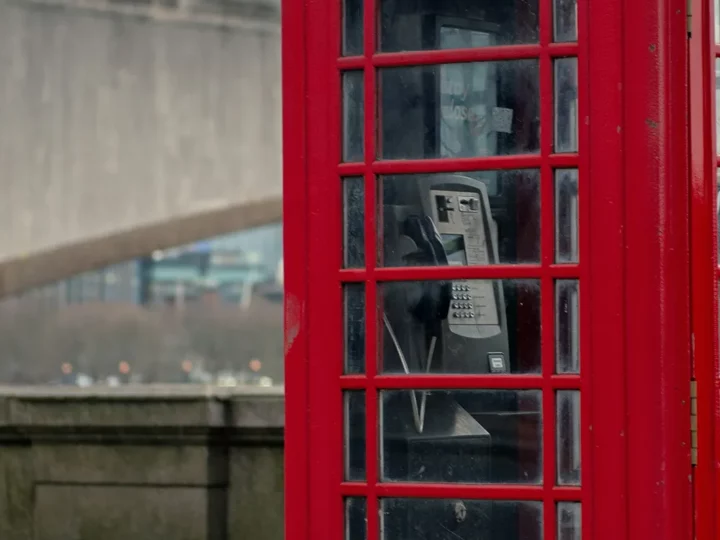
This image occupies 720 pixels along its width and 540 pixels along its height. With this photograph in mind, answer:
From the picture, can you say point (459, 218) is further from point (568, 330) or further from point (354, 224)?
point (568, 330)

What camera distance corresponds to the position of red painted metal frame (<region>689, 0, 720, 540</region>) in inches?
114

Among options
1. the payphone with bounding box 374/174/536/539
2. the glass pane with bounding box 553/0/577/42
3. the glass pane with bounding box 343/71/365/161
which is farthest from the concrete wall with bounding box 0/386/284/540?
the glass pane with bounding box 553/0/577/42

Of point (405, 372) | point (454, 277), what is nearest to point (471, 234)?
point (454, 277)

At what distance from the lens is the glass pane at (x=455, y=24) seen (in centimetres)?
296

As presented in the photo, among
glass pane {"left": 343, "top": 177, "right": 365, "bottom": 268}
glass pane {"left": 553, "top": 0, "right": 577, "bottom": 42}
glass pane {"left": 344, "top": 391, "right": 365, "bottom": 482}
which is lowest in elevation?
glass pane {"left": 344, "top": 391, "right": 365, "bottom": 482}

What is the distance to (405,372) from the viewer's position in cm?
302

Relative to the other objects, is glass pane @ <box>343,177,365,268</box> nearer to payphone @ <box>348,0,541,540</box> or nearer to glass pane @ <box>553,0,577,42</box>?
payphone @ <box>348,0,541,540</box>

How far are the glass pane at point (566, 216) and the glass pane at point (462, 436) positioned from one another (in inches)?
11.9

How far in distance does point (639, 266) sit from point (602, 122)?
311 mm

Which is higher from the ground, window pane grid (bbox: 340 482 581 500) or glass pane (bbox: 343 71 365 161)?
glass pane (bbox: 343 71 365 161)

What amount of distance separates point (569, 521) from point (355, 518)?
476 millimetres

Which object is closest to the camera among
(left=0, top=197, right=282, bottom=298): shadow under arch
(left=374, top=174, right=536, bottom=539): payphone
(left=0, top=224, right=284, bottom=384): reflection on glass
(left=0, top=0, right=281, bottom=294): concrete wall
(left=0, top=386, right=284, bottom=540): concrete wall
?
(left=374, top=174, right=536, bottom=539): payphone

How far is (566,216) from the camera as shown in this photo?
2918mm

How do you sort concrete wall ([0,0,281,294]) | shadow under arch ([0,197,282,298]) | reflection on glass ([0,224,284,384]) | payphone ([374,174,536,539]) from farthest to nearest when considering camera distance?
reflection on glass ([0,224,284,384])
shadow under arch ([0,197,282,298])
concrete wall ([0,0,281,294])
payphone ([374,174,536,539])
